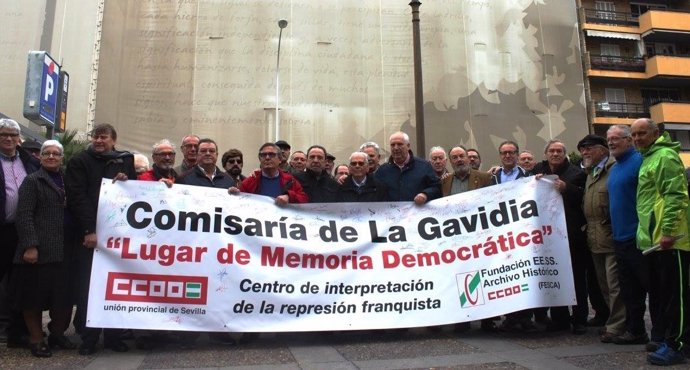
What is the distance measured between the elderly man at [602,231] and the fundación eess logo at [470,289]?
112 cm

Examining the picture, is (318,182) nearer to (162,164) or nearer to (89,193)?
(162,164)

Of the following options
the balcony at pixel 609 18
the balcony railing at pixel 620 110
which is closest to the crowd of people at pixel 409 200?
the balcony railing at pixel 620 110

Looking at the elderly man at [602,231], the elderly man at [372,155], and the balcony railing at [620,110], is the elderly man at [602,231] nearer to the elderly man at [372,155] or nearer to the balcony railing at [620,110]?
the elderly man at [372,155]

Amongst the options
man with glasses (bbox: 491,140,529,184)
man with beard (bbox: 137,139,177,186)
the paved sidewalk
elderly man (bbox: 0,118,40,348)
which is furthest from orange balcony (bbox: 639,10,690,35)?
elderly man (bbox: 0,118,40,348)

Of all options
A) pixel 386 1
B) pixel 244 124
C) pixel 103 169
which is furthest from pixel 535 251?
pixel 386 1

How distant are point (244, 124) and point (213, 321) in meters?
16.3

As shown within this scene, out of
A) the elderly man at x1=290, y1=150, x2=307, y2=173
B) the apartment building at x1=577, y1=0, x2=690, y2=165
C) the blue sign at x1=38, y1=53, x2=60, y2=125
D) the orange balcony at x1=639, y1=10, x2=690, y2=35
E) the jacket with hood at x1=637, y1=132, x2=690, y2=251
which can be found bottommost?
the jacket with hood at x1=637, y1=132, x2=690, y2=251

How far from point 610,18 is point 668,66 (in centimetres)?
416

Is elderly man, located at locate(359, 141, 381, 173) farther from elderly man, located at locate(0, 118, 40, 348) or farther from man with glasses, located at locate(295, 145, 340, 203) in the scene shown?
elderly man, located at locate(0, 118, 40, 348)

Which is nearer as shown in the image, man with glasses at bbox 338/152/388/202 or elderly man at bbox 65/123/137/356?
elderly man at bbox 65/123/137/356

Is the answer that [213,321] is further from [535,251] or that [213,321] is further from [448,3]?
[448,3]

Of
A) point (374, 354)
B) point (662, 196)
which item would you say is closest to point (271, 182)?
point (374, 354)

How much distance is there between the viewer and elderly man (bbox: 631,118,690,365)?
3.88 m

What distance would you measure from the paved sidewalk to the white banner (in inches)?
8.0
